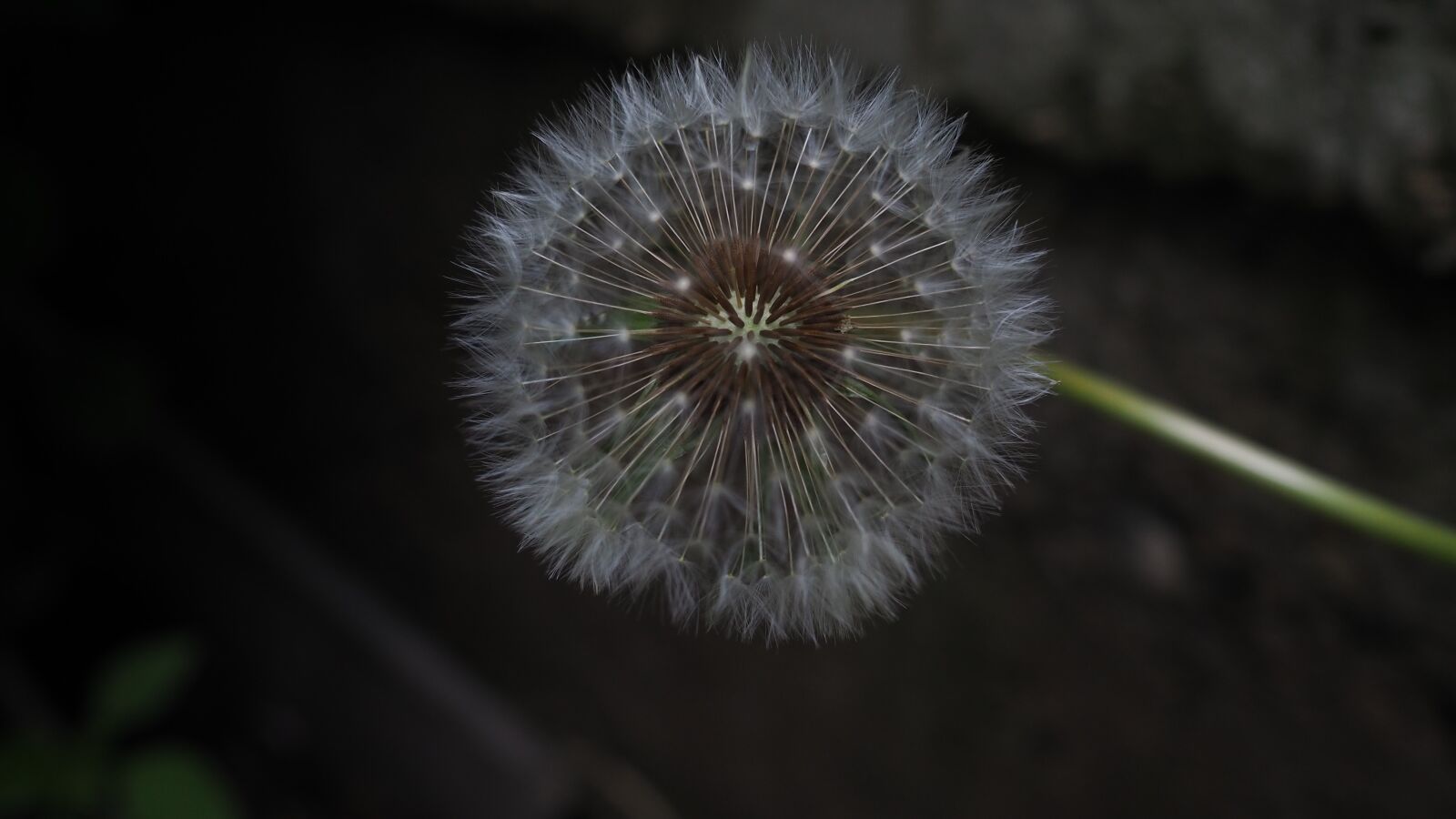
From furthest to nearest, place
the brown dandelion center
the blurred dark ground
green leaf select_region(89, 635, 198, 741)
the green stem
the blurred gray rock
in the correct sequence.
Answer: green leaf select_region(89, 635, 198, 741), the blurred dark ground, the blurred gray rock, the brown dandelion center, the green stem

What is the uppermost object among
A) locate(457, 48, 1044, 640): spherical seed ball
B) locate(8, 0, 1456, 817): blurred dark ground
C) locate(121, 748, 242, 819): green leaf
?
locate(8, 0, 1456, 817): blurred dark ground

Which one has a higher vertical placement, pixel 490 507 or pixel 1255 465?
pixel 490 507

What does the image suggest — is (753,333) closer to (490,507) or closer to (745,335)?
(745,335)

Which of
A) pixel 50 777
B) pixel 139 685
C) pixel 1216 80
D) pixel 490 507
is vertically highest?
pixel 1216 80

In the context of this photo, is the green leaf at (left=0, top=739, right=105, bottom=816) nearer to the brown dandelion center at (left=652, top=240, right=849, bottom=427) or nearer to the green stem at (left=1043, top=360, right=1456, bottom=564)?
the brown dandelion center at (left=652, top=240, right=849, bottom=427)

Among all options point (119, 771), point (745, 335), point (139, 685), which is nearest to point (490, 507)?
point (139, 685)

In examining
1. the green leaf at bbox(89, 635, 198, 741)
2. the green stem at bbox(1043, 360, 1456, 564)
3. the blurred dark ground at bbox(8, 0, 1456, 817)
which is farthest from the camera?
the green leaf at bbox(89, 635, 198, 741)

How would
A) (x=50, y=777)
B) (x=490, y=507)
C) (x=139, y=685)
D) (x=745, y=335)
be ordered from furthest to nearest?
(x=490, y=507) < (x=139, y=685) < (x=50, y=777) < (x=745, y=335)

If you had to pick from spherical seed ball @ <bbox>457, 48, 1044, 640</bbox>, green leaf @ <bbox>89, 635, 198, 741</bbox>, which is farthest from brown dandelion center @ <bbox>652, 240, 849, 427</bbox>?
green leaf @ <bbox>89, 635, 198, 741</bbox>
